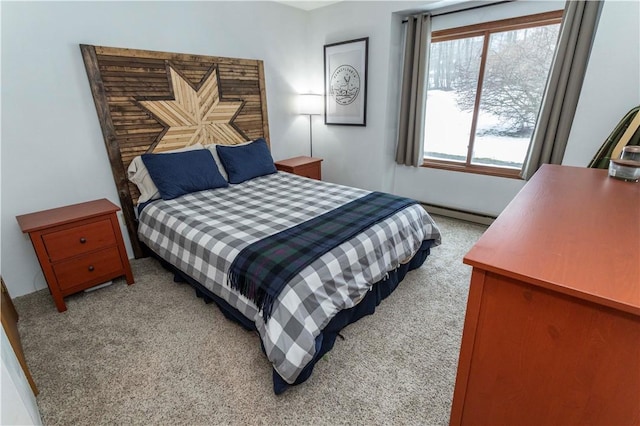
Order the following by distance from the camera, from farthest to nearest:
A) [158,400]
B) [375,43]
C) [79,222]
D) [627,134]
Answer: [375,43], [79,222], [627,134], [158,400]

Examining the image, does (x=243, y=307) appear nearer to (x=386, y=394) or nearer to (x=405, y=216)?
(x=386, y=394)

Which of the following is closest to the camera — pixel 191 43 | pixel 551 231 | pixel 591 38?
pixel 551 231

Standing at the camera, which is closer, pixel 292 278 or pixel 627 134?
pixel 292 278

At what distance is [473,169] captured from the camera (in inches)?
131

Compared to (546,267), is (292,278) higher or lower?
lower

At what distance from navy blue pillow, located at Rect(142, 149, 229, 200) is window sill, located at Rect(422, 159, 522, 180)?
2.45m

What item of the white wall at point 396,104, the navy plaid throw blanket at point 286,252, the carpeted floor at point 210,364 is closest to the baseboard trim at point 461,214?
the white wall at point 396,104

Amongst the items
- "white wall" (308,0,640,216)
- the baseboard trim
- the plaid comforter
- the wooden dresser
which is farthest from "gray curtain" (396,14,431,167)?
the wooden dresser

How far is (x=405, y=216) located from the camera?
2.20m

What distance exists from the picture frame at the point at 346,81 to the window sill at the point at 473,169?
986 millimetres

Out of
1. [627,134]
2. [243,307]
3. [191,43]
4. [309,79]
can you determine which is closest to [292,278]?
[243,307]

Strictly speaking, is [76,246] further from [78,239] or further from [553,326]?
[553,326]

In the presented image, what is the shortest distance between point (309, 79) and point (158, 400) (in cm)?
398

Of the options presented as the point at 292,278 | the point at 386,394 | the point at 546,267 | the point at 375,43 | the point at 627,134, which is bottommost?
the point at 386,394
